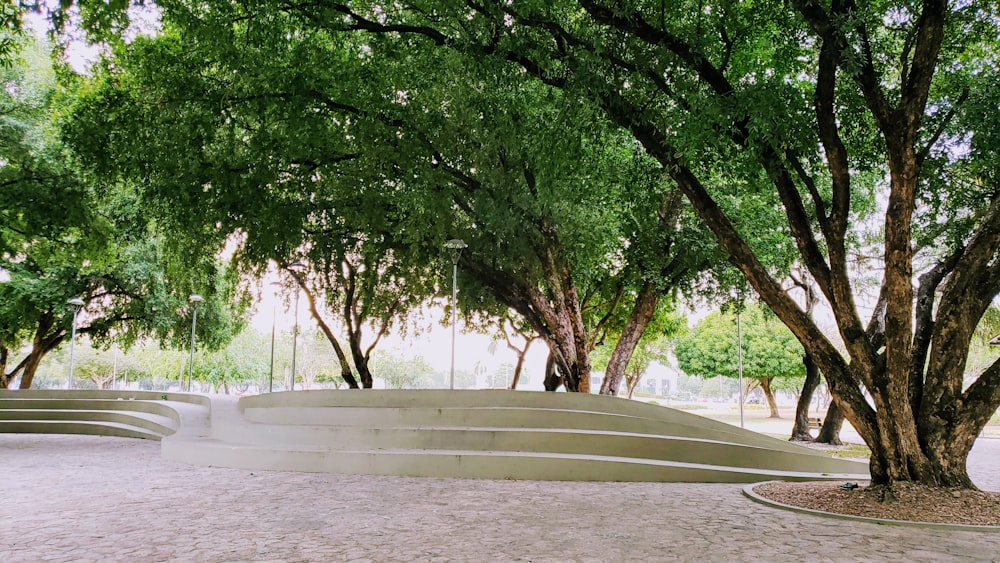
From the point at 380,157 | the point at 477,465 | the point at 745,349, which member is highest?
the point at 380,157

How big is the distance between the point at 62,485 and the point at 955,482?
10.4 metres

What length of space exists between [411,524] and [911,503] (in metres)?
5.17

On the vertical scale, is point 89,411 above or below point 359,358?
below

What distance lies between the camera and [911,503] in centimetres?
708

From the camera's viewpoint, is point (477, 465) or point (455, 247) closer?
point (477, 465)

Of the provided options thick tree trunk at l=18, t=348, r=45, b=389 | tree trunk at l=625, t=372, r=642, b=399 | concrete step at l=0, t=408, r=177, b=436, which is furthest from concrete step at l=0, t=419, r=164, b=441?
tree trunk at l=625, t=372, r=642, b=399

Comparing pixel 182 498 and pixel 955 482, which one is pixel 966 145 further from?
pixel 182 498

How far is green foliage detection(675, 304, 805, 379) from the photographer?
37500 mm

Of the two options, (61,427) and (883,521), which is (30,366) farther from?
(883,521)

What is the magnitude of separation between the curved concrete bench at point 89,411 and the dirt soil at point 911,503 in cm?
1323

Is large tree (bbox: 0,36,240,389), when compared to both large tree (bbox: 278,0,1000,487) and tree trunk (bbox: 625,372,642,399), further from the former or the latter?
tree trunk (bbox: 625,372,642,399)

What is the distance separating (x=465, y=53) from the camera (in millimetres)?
8906

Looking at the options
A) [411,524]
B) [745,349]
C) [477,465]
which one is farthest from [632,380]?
[411,524]

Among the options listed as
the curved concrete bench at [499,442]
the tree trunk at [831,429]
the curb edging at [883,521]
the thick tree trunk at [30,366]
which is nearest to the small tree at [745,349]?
the tree trunk at [831,429]
